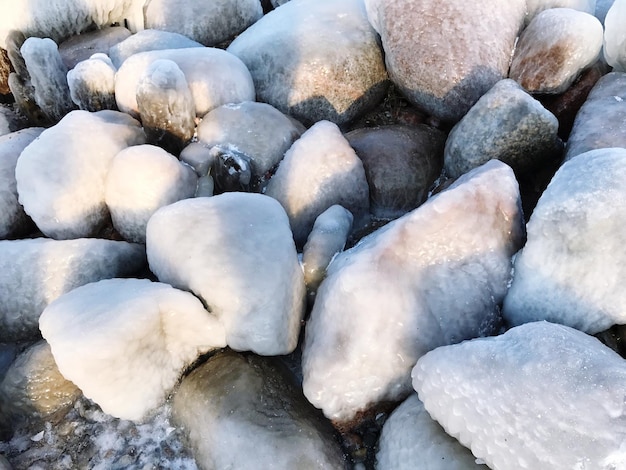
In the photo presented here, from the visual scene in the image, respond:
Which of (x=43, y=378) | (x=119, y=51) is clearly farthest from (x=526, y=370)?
(x=119, y=51)

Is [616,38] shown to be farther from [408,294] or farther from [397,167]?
[408,294]

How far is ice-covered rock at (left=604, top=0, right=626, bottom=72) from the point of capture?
217cm

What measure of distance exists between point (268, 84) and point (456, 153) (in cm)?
98

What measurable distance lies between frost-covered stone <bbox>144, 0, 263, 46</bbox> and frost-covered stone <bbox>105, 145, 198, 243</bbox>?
1.24 m

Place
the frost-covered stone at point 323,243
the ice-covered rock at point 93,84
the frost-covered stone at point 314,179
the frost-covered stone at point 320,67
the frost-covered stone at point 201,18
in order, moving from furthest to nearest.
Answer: the frost-covered stone at point 201,18
the frost-covered stone at point 320,67
the ice-covered rock at point 93,84
the frost-covered stone at point 314,179
the frost-covered stone at point 323,243

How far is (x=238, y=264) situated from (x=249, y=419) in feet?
1.51

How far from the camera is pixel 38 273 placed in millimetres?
1872

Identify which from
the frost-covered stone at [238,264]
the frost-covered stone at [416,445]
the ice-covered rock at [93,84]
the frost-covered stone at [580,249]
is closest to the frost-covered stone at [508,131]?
the frost-covered stone at [580,249]

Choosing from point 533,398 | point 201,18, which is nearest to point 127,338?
point 533,398

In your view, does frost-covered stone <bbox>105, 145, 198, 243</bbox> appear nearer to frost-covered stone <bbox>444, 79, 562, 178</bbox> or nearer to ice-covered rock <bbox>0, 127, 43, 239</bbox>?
ice-covered rock <bbox>0, 127, 43, 239</bbox>

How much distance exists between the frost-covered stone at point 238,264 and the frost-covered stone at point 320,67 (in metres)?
0.95

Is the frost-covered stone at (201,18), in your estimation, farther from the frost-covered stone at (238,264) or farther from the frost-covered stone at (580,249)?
the frost-covered stone at (580,249)

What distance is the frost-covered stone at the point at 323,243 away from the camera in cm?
185

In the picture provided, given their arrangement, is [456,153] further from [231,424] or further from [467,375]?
[231,424]
